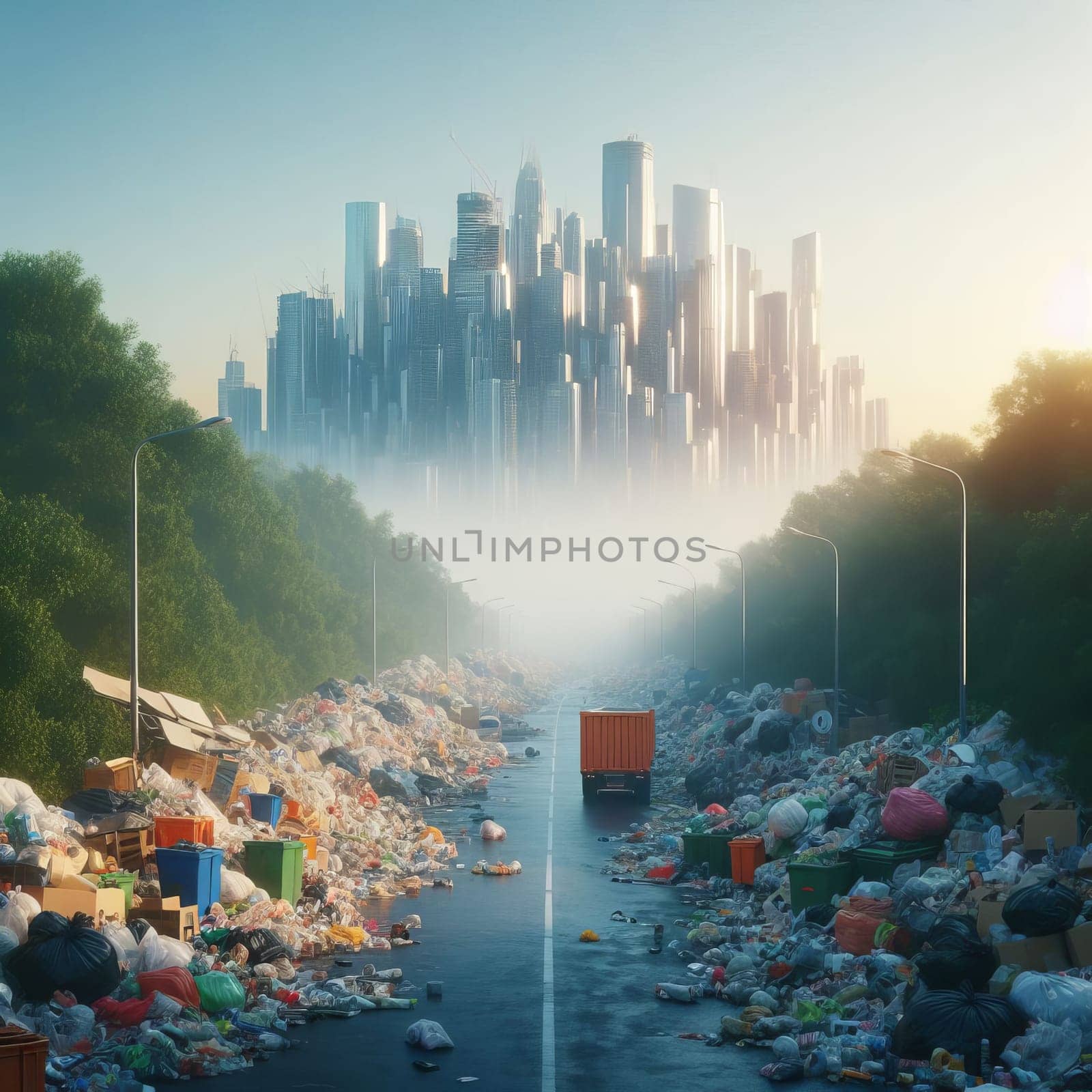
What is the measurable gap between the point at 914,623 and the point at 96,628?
24.7m

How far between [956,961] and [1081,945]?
1271 mm

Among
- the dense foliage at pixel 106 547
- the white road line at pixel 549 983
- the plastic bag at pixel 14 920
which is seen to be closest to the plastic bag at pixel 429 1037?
the white road line at pixel 549 983

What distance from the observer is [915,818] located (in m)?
19.3

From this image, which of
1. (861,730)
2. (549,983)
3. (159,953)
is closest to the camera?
(159,953)

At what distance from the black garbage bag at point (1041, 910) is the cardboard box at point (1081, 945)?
249mm

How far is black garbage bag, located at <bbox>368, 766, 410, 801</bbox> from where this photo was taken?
35312 millimetres

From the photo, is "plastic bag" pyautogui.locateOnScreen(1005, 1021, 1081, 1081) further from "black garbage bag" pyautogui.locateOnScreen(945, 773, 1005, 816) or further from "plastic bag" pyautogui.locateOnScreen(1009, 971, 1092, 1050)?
"black garbage bag" pyautogui.locateOnScreen(945, 773, 1005, 816)

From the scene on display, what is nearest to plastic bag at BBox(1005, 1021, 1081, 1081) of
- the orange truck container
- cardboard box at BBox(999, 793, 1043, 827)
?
cardboard box at BBox(999, 793, 1043, 827)

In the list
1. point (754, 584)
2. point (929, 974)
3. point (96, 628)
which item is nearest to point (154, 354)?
point (96, 628)

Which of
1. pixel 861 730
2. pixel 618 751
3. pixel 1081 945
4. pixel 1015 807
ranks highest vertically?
pixel 1015 807

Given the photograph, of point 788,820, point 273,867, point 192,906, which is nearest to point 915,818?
point 788,820

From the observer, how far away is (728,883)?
22.6 meters

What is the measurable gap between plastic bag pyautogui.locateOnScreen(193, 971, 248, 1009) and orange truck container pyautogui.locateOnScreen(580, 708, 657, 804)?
22.5 meters

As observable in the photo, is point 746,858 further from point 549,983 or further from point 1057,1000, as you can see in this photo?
point 1057,1000
